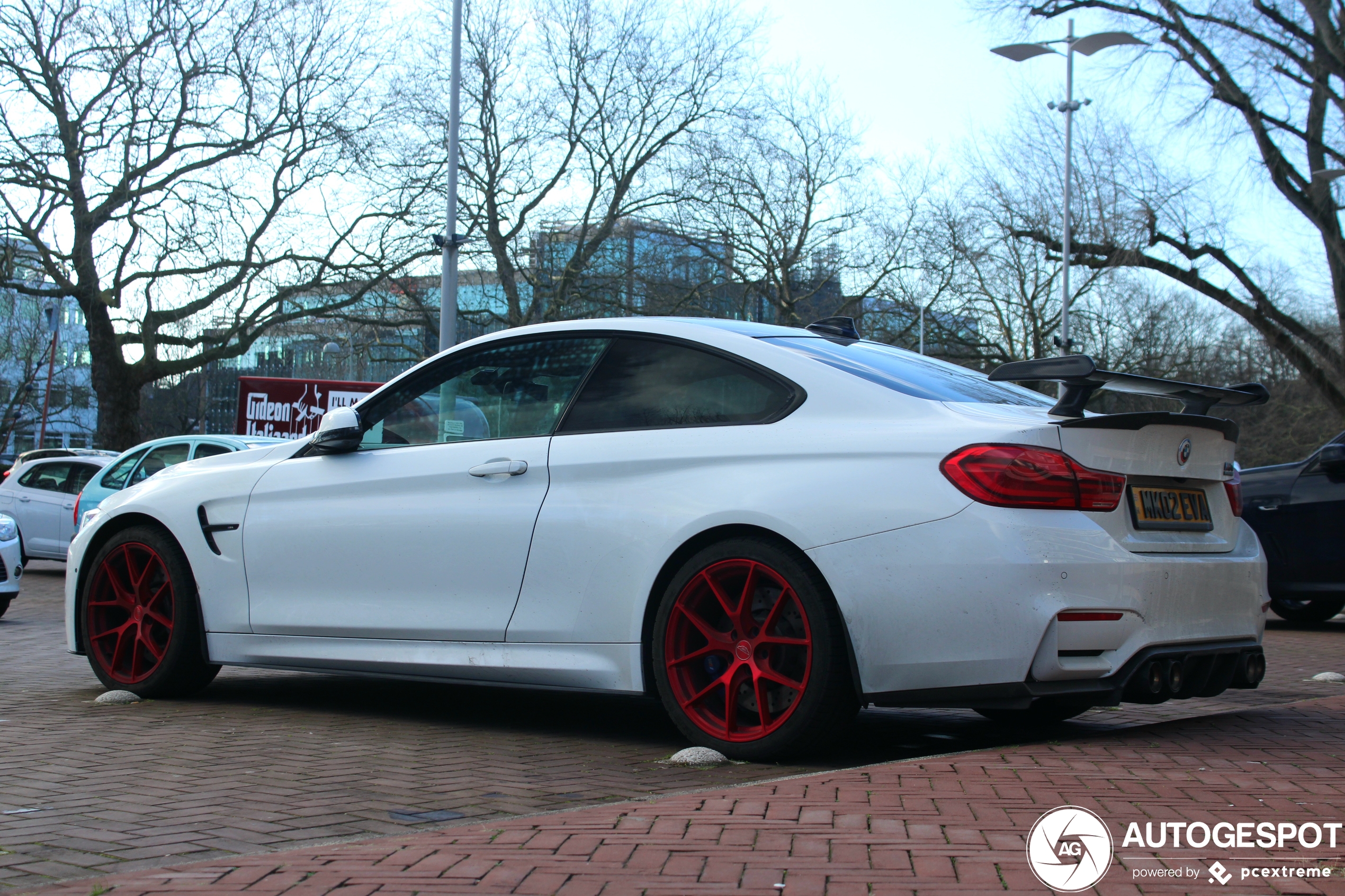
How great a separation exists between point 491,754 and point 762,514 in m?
1.36

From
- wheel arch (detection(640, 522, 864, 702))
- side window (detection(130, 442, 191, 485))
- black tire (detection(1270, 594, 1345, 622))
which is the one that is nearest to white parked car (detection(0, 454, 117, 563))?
side window (detection(130, 442, 191, 485))

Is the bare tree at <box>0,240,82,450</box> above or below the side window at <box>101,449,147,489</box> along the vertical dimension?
above

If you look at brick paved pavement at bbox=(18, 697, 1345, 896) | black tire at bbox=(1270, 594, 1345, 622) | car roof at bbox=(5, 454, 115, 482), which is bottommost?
black tire at bbox=(1270, 594, 1345, 622)

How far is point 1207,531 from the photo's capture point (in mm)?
4258

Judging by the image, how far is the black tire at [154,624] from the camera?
221 inches

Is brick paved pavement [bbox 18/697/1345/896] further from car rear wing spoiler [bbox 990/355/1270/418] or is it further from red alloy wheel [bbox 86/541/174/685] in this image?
red alloy wheel [bbox 86/541/174/685]

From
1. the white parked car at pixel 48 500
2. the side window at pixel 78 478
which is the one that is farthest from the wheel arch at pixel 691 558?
the side window at pixel 78 478

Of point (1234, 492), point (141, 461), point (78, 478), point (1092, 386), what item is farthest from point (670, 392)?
point (78, 478)

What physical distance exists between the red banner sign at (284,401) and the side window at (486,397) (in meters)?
21.7

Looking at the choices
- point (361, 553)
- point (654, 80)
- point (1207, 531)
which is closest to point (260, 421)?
point (654, 80)

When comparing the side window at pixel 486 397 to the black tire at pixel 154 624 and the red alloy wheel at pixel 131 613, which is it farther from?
the red alloy wheel at pixel 131 613

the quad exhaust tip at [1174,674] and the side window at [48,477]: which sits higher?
the side window at [48,477]

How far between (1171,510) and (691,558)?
1.53 metres

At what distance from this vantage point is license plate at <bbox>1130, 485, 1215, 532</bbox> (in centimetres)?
396
